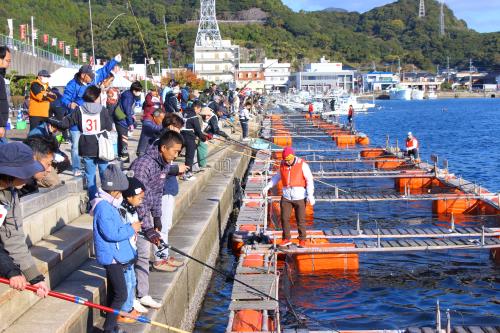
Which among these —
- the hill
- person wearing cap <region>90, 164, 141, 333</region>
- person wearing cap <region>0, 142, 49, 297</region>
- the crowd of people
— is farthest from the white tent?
the hill

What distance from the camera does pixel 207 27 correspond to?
12581cm

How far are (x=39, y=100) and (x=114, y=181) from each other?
508 cm

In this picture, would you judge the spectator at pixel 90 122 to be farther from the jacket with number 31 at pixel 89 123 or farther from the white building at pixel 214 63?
the white building at pixel 214 63

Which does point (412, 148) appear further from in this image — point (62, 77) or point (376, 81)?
point (376, 81)

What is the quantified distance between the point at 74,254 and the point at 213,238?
5200mm

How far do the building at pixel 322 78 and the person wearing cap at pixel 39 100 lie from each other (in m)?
124

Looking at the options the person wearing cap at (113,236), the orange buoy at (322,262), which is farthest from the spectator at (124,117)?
the person wearing cap at (113,236)

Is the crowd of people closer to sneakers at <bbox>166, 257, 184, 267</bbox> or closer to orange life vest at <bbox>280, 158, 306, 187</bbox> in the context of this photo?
sneakers at <bbox>166, 257, 184, 267</bbox>

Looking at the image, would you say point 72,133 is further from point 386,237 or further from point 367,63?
point 367,63

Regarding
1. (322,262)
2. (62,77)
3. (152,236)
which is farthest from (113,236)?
(62,77)

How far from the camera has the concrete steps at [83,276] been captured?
18.5 ft

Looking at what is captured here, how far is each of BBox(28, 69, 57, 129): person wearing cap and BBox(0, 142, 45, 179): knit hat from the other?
582 centimetres

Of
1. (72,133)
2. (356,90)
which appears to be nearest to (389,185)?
(72,133)

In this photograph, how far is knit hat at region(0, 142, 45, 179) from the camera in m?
4.57
